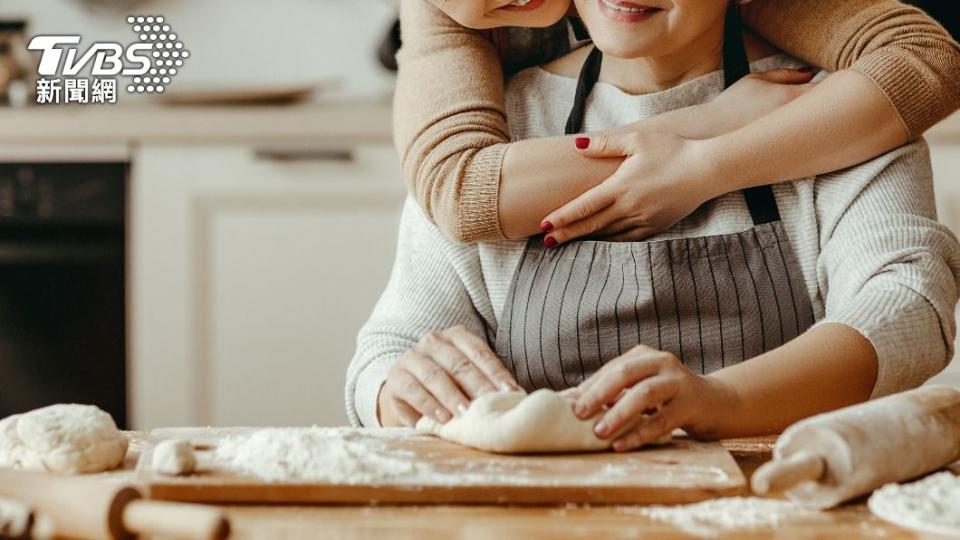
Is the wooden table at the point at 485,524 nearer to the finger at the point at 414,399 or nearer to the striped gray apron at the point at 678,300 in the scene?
the finger at the point at 414,399

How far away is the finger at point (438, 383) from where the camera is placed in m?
1.09

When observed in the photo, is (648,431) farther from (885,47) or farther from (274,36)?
(274,36)

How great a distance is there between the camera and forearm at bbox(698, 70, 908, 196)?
1.25 m

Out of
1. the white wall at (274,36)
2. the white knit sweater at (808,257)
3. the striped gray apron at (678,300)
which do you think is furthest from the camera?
the white wall at (274,36)

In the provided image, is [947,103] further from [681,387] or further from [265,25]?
[265,25]

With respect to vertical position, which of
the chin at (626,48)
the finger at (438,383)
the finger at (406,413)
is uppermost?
the chin at (626,48)

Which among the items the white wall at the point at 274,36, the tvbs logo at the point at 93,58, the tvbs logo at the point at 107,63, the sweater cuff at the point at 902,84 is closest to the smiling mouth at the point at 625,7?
the sweater cuff at the point at 902,84

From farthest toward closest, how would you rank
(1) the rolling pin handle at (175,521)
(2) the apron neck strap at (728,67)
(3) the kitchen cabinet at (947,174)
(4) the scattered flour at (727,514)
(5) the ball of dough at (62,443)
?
(3) the kitchen cabinet at (947,174) < (2) the apron neck strap at (728,67) < (5) the ball of dough at (62,443) < (4) the scattered flour at (727,514) < (1) the rolling pin handle at (175,521)

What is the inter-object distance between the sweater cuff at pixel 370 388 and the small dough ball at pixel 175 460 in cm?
37

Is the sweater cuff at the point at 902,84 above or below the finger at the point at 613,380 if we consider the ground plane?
above

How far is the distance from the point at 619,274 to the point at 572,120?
214mm

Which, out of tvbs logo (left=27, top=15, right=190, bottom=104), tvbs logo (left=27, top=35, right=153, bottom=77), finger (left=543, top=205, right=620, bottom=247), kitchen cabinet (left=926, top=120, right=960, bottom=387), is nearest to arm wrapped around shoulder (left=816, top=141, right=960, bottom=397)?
finger (left=543, top=205, right=620, bottom=247)

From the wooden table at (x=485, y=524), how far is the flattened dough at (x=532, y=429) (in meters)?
0.12

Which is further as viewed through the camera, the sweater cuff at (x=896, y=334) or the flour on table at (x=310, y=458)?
the sweater cuff at (x=896, y=334)
